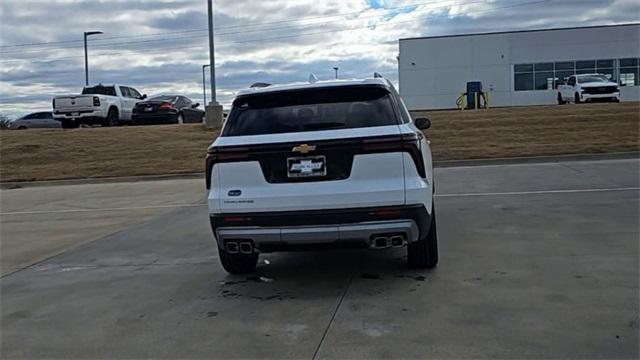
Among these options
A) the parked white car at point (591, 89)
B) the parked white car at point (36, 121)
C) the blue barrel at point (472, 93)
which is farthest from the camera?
the blue barrel at point (472, 93)

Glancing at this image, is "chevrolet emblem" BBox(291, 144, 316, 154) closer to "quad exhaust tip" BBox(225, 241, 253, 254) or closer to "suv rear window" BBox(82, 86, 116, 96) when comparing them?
"quad exhaust tip" BBox(225, 241, 253, 254)

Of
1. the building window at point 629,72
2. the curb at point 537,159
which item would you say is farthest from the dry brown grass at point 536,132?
the building window at point 629,72

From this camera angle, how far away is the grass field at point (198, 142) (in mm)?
19250

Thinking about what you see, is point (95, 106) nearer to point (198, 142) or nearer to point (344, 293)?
point (198, 142)

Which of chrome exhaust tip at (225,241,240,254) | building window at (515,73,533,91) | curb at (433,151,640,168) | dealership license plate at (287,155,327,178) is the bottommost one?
chrome exhaust tip at (225,241,240,254)

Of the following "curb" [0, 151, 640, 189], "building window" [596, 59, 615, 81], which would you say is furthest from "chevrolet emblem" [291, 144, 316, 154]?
"building window" [596, 59, 615, 81]

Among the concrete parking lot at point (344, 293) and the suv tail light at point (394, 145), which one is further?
the suv tail light at point (394, 145)

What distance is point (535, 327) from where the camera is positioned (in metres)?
4.75

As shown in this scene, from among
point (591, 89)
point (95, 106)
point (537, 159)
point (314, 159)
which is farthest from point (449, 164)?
point (591, 89)

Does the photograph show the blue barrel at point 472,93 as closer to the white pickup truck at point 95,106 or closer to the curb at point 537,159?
the white pickup truck at point 95,106

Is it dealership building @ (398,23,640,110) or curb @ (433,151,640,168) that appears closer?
curb @ (433,151,640,168)

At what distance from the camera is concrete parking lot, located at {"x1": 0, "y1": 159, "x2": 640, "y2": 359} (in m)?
4.62

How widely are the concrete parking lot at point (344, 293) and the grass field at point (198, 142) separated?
28.9 ft

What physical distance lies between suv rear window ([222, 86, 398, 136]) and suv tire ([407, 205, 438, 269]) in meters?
1.24
